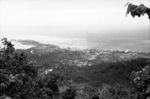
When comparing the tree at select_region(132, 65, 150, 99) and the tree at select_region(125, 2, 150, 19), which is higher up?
the tree at select_region(125, 2, 150, 19)

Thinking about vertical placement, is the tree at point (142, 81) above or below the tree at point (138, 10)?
below

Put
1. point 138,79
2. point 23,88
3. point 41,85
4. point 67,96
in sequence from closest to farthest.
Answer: point 138,79
point 23,88
point 41,85
point 67,96

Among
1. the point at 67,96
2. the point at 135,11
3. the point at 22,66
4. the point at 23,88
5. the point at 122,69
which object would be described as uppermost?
the point at 135,11

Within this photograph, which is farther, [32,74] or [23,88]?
[32,74]

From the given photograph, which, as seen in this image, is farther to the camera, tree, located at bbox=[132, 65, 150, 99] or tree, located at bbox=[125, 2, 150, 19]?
tree, located at bbox=[132, 65, 150, 99]

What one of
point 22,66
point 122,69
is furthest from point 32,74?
point 122,69

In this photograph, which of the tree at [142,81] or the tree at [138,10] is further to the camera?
the tree at [142,81]

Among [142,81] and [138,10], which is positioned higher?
[138,10]

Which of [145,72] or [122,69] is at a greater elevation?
[145,72]

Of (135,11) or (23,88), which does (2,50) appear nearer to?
(23,88)

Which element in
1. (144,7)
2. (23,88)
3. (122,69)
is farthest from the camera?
(122,69)

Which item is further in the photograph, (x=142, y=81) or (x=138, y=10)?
(x=142, y=81)
